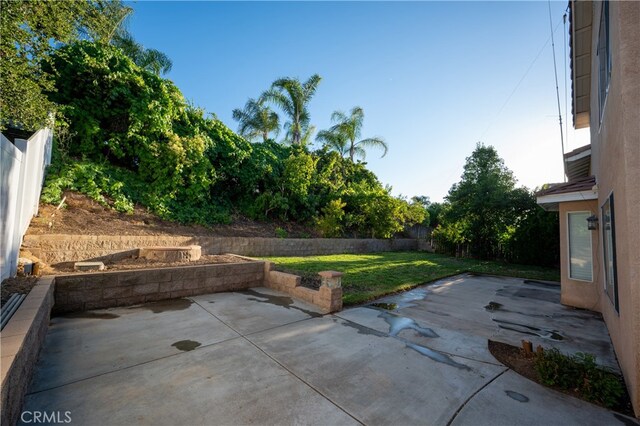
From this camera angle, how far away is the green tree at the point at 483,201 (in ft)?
46.7

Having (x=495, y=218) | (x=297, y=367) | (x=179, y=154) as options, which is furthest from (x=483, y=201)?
(x=179, y=154)

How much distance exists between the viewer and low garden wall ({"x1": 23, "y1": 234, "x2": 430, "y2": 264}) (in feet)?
20.8

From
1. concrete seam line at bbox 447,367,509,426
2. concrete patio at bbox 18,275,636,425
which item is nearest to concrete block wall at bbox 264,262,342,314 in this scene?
concrete patio at bbox 18,275,636,425

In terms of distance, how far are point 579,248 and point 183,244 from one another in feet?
37.9

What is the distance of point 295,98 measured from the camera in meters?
19.0

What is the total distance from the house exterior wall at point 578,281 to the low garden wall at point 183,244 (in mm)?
9999

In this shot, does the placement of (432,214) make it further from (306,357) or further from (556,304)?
(306,357)

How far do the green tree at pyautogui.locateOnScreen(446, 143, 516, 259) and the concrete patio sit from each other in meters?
10.1

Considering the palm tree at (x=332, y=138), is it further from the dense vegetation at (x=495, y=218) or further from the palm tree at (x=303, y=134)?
the dense vegetation at (x=495, y=218)

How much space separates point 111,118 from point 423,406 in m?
13.4

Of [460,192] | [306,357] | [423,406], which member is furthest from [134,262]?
[460,192]

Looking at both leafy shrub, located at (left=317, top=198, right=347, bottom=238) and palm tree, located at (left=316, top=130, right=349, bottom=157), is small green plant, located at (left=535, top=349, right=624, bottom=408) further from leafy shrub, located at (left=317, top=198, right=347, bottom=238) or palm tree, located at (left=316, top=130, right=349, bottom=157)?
palm tree, located at (left=316, top=130, right=349, bottom=157)

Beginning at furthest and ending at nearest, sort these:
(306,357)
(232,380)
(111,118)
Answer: (111,118) → (306,357) → (232,380)

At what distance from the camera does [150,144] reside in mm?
10312
